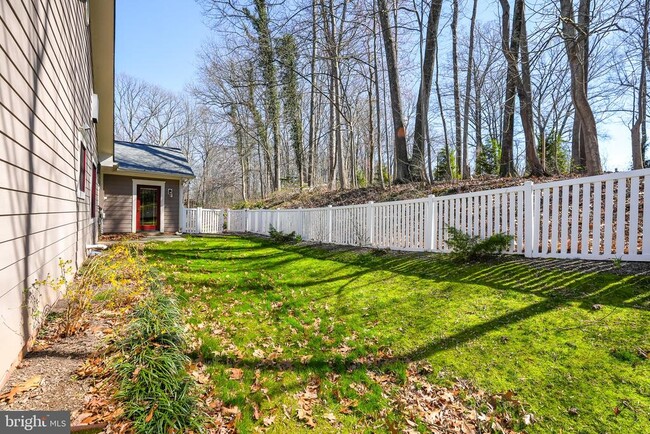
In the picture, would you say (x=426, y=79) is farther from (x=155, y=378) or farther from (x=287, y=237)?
(x=155, y=378)

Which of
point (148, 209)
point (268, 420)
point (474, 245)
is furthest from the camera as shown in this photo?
point (148, 209)

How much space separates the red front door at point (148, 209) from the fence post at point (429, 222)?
11.6 metres

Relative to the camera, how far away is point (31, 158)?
2912mm

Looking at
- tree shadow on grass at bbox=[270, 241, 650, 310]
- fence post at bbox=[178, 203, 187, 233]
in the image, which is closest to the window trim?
tree shadow on grass at bbox=[270, 241, 650, 310]

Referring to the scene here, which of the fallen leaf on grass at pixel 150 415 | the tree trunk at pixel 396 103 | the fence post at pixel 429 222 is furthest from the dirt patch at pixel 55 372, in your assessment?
the tree trunk at pixel 396 103

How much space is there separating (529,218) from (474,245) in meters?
0.82

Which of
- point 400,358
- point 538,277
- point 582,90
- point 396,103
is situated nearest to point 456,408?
point 400,358

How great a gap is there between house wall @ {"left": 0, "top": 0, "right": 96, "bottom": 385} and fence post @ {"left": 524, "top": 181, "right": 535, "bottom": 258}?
5.56 metres

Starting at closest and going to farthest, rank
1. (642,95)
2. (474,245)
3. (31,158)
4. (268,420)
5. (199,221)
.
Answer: (268,420), (31,158), (474,245), (642,95), (199,221)

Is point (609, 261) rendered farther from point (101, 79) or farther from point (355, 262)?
point (101, 79)

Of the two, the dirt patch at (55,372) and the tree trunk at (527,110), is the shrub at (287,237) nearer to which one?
the tree trunk at (527,110)

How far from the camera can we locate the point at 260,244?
11117 millimetres

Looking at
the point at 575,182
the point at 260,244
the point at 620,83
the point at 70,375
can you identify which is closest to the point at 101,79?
the point at 260,244

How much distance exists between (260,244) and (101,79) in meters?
6.46
